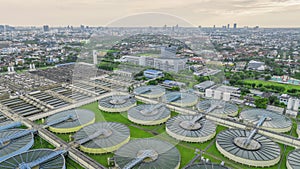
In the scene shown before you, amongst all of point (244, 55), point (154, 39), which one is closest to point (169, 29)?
point (154, 39)

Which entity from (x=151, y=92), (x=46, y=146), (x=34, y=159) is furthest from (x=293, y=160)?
(x=46, y=146)

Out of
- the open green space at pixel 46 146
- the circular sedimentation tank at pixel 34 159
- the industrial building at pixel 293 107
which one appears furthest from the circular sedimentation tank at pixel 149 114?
the industrial building at pixel 293 107

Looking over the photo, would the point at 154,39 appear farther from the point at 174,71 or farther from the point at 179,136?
the point at 179,136

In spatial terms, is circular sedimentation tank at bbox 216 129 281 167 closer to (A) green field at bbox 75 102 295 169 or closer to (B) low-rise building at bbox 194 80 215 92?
(A) green field at bbox 75 102 295 169

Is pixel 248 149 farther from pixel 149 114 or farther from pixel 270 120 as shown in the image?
pixel 149 114

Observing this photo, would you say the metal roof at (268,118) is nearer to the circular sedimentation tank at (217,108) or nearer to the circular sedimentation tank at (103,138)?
the circular sedimentation tank at (217,108)

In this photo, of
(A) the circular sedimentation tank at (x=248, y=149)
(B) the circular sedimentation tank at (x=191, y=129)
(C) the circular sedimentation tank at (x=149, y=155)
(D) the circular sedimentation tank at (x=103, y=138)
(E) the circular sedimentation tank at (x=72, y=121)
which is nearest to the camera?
(C) the circular sedimentation tank at (x=149, y=155)
